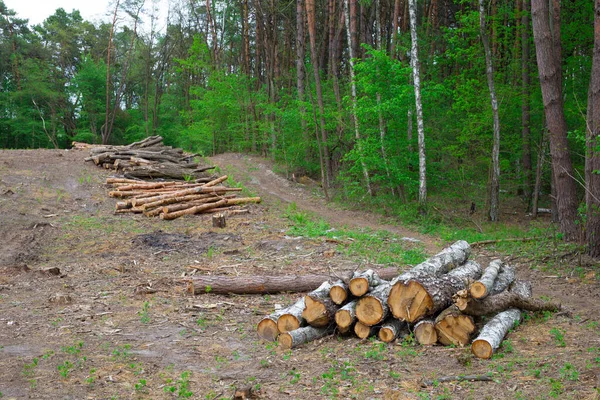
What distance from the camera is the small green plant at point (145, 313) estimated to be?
7.01 m

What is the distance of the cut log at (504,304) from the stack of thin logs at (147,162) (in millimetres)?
14968

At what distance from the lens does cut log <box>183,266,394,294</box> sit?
8266 millimetres

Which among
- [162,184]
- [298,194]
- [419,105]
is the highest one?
[419,105]

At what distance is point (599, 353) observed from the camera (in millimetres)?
5227

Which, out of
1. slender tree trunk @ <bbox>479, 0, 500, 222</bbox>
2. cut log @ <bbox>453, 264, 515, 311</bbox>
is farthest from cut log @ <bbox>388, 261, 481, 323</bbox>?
slender tree trunk @ <bbox>479, 0, 500, 222</bbox>

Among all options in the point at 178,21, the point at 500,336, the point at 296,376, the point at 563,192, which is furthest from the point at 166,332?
the point at 178,21

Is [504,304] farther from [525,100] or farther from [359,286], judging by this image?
[525,100]

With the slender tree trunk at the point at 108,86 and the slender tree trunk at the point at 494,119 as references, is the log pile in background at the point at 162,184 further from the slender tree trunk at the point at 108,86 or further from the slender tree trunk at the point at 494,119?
the slender tree trunk at the point at 108,86

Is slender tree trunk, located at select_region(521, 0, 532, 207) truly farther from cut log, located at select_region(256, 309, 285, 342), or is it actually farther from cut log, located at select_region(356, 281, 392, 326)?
cut log, located at select_region(256, 309, 285, 342)

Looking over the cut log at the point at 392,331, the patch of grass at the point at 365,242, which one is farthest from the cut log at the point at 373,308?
the patch of grass at the point at 365,242

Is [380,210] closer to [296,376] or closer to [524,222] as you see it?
[524,222]

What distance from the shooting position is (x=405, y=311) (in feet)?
19.8

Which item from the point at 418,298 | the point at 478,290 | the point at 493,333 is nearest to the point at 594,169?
the point at 478,290

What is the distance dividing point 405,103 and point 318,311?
11717 mm
